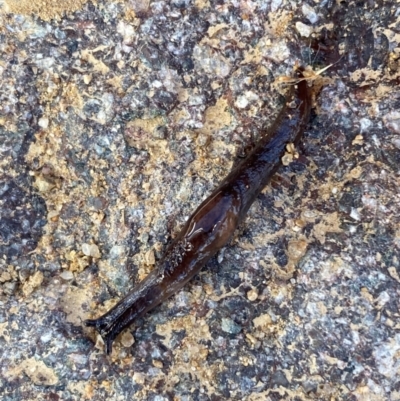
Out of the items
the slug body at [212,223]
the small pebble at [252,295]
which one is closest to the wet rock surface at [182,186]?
the small pebble at [252,295]

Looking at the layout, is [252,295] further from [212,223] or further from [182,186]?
[182,186]

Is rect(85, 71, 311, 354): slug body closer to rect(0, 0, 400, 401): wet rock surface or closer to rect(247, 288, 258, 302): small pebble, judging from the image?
rect(0, 0, 400, 401): wet rock surface

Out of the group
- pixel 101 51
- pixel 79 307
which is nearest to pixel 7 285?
pixel 79 307

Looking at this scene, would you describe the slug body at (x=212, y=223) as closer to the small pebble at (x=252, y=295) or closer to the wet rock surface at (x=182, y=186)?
the wet rock surface at (x=182, y=186)

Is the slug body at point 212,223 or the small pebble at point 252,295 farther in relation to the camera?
the small pebble at point 252,295

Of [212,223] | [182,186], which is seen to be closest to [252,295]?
[212,223]

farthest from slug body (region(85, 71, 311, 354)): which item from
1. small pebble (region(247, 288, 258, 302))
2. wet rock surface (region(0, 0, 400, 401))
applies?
small pebble (region(247, 288, 258, 302))
